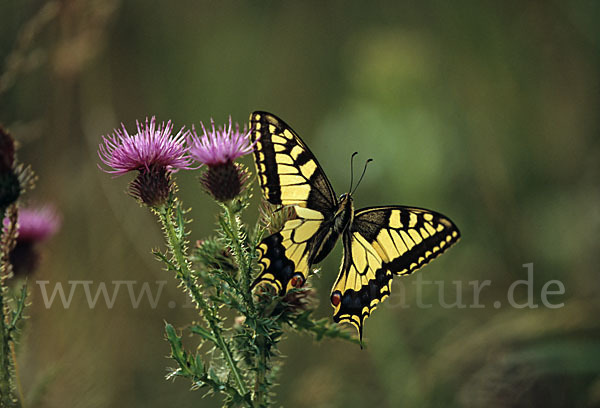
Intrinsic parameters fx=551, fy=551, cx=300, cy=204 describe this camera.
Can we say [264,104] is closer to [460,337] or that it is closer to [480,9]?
[480,9]

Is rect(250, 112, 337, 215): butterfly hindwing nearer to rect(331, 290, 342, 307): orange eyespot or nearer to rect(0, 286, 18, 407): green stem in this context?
rect(331, 290, 342, 307): orange eyespot

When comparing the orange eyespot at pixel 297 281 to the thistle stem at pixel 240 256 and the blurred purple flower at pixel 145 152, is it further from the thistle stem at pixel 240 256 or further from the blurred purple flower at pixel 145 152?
the blurred purple flower at pixel 145 152

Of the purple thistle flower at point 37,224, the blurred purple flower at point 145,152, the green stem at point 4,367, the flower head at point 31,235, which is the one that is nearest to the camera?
the green stem at point 4,367

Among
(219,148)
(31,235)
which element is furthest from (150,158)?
(31,235)

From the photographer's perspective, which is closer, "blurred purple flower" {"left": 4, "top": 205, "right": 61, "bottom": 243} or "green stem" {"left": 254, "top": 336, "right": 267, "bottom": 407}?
"green stem" {"left": 254, "top": 336, "right": 267, "bottom": 407}

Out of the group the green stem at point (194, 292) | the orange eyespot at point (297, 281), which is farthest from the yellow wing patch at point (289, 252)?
the green stem at point (194, 292)

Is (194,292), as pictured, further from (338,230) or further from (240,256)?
(338,230)

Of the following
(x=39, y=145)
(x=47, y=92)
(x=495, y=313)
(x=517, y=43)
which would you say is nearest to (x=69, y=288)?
(x=39, y=145)

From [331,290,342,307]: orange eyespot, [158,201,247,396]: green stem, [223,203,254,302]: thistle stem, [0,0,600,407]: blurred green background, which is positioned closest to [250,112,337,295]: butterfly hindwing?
[223,203,254,302]: thistle stem
